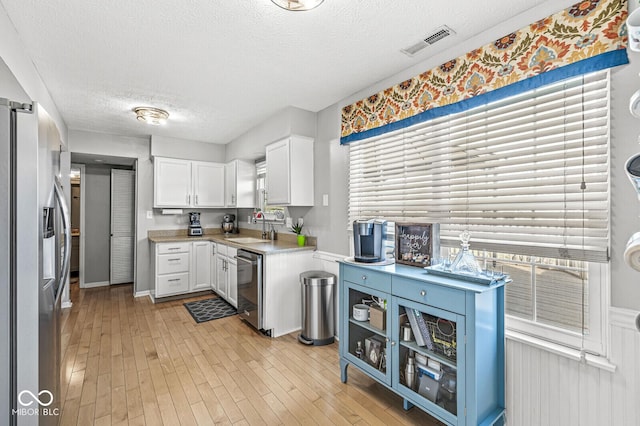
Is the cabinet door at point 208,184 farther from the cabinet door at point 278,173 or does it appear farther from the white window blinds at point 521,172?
the white window blinds at point 521,172

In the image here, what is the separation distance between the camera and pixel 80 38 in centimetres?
209

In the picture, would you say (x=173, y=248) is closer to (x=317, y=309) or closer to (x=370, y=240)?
(x=317, y=309)

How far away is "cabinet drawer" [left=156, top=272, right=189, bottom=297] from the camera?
4.39 m

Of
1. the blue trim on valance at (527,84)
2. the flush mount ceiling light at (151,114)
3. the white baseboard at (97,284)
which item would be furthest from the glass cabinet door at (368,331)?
the white baseboard at (97,284)

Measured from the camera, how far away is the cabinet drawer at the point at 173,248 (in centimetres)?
442

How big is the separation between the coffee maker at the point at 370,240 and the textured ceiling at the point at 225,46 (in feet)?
4.26

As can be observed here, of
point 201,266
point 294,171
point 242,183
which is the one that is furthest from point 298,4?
point 201,266

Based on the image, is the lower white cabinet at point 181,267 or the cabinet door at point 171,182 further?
the cabinet door at point 171,182

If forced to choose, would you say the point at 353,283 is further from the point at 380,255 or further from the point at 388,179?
the point at 388,179

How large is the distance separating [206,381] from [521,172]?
105 inches

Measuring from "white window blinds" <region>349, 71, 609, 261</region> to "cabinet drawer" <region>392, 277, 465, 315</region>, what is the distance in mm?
468

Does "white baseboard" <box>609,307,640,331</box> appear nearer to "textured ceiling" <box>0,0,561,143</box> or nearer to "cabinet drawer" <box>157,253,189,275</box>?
"textured ceiling" <box>0,0,561,143</box>

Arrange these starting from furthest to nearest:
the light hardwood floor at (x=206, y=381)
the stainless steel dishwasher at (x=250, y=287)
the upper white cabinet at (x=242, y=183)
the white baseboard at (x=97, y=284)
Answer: the white baseboard at (x=97, y=284) < the upper white cabinet at (x=242, y=183) < the stainless steel dishwasher at (x=250, y=287) < the light hardwood floor at (x=206, y=381)

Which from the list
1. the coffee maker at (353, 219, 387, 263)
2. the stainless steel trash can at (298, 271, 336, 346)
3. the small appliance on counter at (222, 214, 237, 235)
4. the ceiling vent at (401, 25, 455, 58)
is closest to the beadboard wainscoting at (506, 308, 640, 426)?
the coffee maker at (353, 219, 387, 263)
